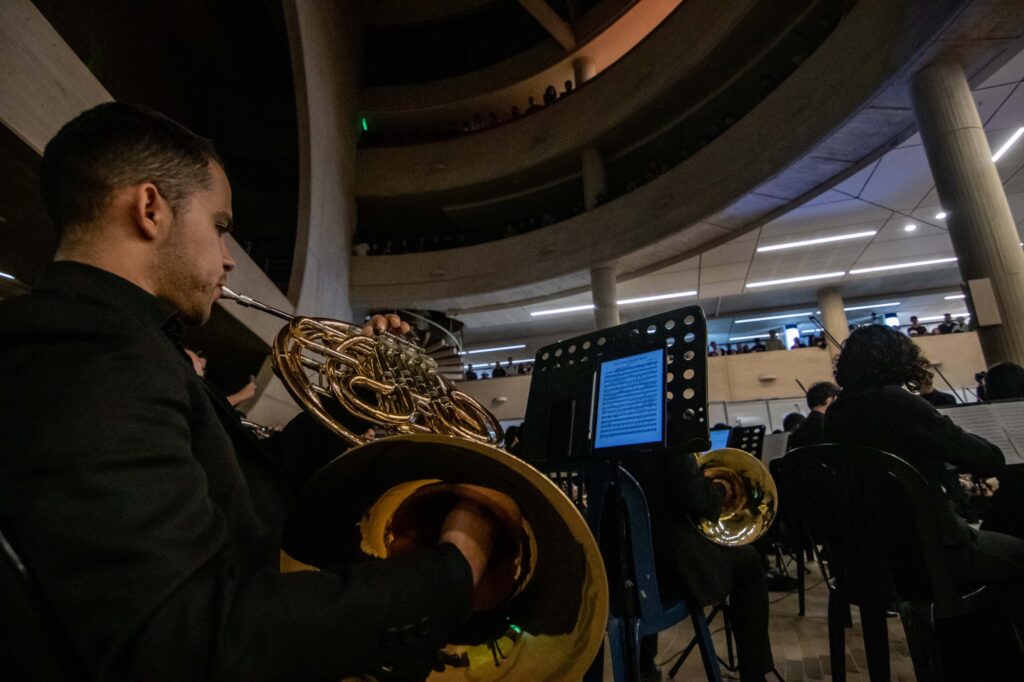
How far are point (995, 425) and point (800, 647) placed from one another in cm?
138

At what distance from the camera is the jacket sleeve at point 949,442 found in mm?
1840

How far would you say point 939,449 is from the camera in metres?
1.88

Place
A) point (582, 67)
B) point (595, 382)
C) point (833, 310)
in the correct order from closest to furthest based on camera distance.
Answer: point (595, 382) < point (833, 310) < point (582, 67)

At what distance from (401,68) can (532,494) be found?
15.1 m

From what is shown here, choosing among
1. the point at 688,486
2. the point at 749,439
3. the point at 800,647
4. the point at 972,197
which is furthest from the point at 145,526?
the point at 972,197

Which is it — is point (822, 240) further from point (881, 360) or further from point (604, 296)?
point (881, 360)

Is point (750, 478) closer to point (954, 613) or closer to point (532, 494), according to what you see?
point (954, 613)

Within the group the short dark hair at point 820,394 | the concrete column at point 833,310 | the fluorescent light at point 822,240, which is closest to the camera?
A: the short dark hair at point 820,394

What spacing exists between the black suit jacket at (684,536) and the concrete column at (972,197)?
3844mm

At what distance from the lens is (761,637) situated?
1769 millimetres

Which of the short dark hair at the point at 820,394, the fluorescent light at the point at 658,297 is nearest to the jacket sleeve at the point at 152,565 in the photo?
the short dark hair at the point at 820,394

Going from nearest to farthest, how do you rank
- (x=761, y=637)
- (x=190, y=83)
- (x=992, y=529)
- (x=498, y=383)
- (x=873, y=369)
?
(x=761, y=637)
(x=992, y=529)
(x=873, y=369)
(x=190, y=83)
(x=498, y=383)

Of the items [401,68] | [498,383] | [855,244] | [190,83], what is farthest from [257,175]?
[855,244]

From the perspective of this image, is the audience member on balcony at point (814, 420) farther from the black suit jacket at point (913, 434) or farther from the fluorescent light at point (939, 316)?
the fluorescent light at point (939, 316)
